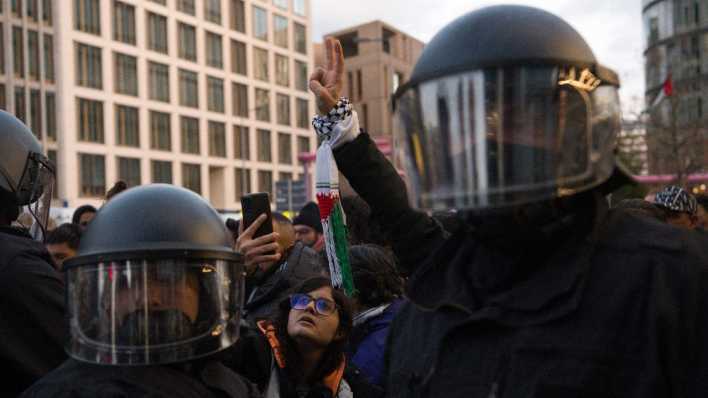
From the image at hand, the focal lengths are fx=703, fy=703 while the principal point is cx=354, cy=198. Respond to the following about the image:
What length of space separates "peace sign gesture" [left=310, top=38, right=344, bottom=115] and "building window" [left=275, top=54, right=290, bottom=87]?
44.9 metres

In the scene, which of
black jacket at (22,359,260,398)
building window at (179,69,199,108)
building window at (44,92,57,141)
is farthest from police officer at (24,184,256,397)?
building window at (179,69,199,108)

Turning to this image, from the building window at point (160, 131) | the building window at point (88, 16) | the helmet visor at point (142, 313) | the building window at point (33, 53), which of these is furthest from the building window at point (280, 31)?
the helmet visor at point (142, 313)

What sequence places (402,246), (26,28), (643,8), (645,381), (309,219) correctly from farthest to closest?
(643,8)
(26,28)
(309,219)
(402,246)
(645,381)

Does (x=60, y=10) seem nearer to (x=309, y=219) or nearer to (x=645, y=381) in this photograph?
(x=309, y=219)

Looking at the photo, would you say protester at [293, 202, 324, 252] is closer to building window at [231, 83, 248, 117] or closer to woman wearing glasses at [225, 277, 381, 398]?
woman wearing glasses at [225, 277, 381, 398]

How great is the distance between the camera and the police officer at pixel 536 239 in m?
1.32

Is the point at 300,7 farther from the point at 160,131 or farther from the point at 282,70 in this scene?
the point at 160,131

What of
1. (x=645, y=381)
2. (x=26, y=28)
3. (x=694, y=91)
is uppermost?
(x=26, y=28)

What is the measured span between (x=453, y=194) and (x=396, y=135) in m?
0.34

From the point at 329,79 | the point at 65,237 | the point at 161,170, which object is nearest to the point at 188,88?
the point at 161,170

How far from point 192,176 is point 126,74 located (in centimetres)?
676

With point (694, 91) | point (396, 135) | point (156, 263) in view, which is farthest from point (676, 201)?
point (694, 91)

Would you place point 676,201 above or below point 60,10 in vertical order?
below

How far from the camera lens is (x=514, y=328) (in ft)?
4.68
